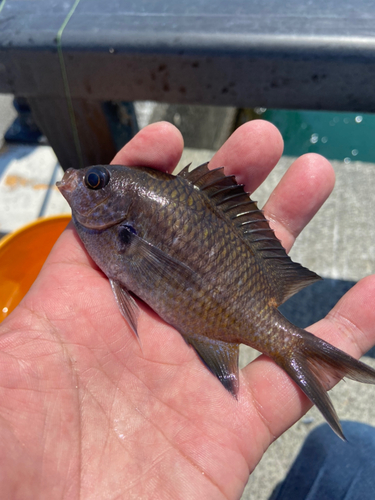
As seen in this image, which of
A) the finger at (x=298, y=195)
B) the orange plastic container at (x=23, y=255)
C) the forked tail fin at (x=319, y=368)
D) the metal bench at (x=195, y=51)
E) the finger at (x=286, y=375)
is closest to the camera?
the forked tail fin at (x=319, y=368)

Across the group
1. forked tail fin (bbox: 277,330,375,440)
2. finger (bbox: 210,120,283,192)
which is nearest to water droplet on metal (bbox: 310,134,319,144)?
finger (bbox: 210,120,283,192)

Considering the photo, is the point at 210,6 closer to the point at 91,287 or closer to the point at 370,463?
the point at 91,287

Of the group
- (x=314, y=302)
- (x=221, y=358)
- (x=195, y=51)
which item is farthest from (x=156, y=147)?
(x=314, y=302)

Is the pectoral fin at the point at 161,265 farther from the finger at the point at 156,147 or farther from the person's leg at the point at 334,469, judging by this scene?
the person's leg at the point at 334,469

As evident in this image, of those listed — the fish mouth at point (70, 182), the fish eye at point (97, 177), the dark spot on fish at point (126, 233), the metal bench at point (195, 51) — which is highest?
the metal bench at point (195, 51)

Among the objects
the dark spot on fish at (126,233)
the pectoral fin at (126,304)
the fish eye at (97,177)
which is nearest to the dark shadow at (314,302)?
the pectoral fin at (126,304)

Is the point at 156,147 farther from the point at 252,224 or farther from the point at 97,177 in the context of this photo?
the point at 252,224

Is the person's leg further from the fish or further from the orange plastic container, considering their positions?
the orange plastic container
